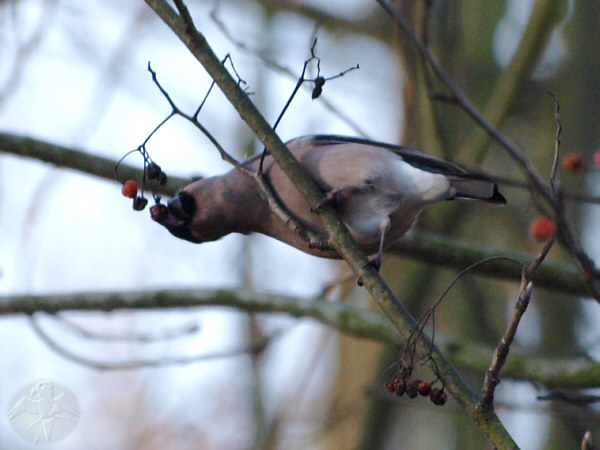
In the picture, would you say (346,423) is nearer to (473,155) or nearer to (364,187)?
(473,155)

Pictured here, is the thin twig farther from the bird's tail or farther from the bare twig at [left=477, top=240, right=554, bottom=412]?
the bird's tail

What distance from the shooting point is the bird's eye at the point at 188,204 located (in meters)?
3.48

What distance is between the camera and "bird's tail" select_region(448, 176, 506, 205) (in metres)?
3.33

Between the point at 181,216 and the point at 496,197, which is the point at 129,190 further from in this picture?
the point at 496,197

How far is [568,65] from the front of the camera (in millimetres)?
6527

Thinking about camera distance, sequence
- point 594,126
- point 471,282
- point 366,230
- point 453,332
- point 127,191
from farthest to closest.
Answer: point 453,332 → point 594,126 → point 471,282 → point 366,230 → point 127,191

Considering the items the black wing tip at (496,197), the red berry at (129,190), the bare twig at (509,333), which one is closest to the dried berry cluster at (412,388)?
the bare twig at (509,333)

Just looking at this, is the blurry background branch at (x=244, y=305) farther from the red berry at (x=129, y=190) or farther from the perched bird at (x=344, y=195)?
the red berry at (x=129, y=190)

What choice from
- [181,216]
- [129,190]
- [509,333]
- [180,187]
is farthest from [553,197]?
[180,187]

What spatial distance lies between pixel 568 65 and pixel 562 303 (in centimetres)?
194

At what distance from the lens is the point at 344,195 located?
3.20 meters

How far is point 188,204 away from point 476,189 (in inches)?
49.2

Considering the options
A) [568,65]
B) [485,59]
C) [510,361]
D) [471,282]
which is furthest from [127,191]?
[568,65]

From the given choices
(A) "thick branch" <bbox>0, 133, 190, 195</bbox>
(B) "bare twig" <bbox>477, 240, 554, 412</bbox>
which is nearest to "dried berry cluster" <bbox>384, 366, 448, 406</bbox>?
(B) "bare twig" <bbox>477, 240, 554, 412</bbox>
